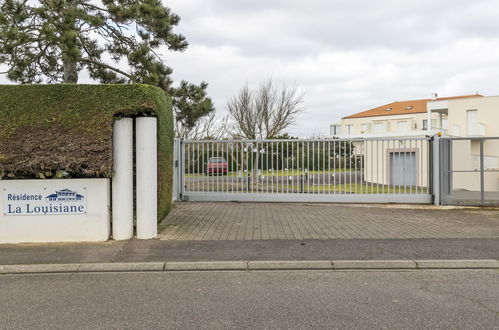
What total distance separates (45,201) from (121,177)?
1434 mm

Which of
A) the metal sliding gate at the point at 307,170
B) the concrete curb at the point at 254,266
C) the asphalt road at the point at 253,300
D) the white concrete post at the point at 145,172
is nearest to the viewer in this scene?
the asphalt road at the point at 253,300

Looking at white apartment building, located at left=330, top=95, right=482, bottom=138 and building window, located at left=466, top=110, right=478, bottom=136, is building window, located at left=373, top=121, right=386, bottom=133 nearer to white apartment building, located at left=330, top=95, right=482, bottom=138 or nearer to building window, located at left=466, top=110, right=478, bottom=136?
white apartment building, located at left=330, top=95, right=482, bottom=138

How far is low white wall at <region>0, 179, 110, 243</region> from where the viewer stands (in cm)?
729

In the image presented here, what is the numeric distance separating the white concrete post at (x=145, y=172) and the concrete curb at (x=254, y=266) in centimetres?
167

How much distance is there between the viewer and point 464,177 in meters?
12.7

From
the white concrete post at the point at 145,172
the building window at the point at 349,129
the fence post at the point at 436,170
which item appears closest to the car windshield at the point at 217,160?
the white concrete post at the point at 145,172

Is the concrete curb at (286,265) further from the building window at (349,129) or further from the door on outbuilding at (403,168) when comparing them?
the building window at (349,129)

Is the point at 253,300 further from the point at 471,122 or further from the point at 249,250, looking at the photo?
the point at 471,122

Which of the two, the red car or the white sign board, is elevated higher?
the red car

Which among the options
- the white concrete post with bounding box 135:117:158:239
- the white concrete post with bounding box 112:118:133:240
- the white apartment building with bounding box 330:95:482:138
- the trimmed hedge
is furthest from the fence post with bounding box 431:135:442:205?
the white apartment building with bounding box 330:95:482:138

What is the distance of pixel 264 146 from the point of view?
12953 millimetres

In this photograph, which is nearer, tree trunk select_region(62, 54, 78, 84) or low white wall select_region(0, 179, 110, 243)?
low white wall select_region(0, 179, 110, 243)

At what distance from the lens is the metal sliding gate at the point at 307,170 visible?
12.4 metres

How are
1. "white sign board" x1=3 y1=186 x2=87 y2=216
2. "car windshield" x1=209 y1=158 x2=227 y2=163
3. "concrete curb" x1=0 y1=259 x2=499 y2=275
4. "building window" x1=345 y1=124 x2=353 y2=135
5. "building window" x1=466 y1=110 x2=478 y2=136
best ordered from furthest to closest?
"building window" x1=345 y1=124 x2=353 y2=135, "building window" x1=466 y1=110 x2=478 y2=136, "car windshield" x1=209 y1=158 x2=227 y2=163, "white sign board" x1=3 y1=186 x2=87 y2=216, "concrete curb" x1=0 y1=259 x2=499 y2=275
